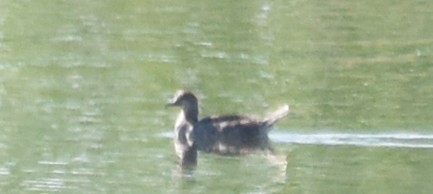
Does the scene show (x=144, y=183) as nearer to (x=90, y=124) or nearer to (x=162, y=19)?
(x=90, y=124)

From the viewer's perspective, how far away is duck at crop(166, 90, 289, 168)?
1620 centimetres

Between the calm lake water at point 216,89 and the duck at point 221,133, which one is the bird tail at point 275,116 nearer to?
the duck at point 221,133

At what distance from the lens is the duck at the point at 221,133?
1620 cm

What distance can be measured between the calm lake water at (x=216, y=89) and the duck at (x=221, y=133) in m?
0.18

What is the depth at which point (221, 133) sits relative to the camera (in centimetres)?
1647

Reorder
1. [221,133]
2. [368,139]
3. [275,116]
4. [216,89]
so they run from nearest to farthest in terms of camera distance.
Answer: [368,139] < [275,116] < [221,133] < [216,89]

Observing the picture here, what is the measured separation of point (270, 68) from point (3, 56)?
2877 millimetres

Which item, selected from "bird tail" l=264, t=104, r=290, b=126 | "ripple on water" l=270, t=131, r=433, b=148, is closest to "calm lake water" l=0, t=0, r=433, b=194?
"ripple on water" l=270, t=131, r=433, b=148

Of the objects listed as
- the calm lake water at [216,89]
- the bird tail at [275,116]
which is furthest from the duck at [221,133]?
the calm lake water at [216,89]

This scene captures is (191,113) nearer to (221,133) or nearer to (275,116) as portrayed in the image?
(221,133)

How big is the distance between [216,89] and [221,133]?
1.94m

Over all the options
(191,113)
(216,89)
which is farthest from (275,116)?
(216,89)

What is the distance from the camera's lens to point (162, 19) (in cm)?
2289

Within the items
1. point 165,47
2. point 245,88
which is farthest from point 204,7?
point 245,88
